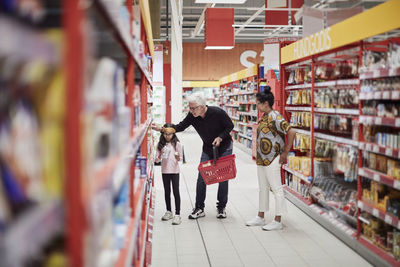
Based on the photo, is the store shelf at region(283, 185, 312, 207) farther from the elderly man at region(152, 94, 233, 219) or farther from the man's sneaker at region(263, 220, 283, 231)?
the elderly man at region(152, 94, 233, 219)

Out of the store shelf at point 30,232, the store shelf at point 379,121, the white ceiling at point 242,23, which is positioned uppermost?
the white ceiling at point 242,23

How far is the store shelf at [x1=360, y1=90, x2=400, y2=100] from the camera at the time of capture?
3.70 metres

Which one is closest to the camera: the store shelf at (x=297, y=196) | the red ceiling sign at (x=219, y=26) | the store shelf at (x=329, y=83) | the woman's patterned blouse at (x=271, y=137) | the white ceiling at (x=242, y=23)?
the store shelf at (x=329, y=83)

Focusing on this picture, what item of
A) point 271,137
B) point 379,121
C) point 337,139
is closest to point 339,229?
point 337,139

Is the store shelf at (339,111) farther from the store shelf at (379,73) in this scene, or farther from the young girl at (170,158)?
the young girl at (170,158)

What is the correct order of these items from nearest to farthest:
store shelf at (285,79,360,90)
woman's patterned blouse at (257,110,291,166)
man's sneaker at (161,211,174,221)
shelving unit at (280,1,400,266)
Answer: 1. shelving unit at (280,1,400,266)
2. store shelf at (285,79,360,90)
3. woman's patterned blouse at (257,110,291,166)
4. man's sneaker at (161,211,174,221)

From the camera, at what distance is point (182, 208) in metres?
6.30

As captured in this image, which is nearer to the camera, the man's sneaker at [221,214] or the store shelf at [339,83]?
the store shelf at [339,83]

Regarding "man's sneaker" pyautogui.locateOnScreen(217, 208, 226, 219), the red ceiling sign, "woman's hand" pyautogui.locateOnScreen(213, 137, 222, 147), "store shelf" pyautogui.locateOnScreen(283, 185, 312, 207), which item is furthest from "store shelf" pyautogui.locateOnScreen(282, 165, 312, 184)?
the red ceiling sign

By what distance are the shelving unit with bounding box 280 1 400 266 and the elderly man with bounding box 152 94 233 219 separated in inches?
45.7

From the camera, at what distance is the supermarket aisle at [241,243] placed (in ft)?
13.7

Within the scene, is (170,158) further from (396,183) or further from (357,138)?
(396,183)

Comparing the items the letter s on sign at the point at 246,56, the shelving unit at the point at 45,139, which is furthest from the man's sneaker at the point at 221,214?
the letter s on sign at the point at 246,56

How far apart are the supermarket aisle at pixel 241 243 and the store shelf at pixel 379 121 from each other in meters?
1.32
